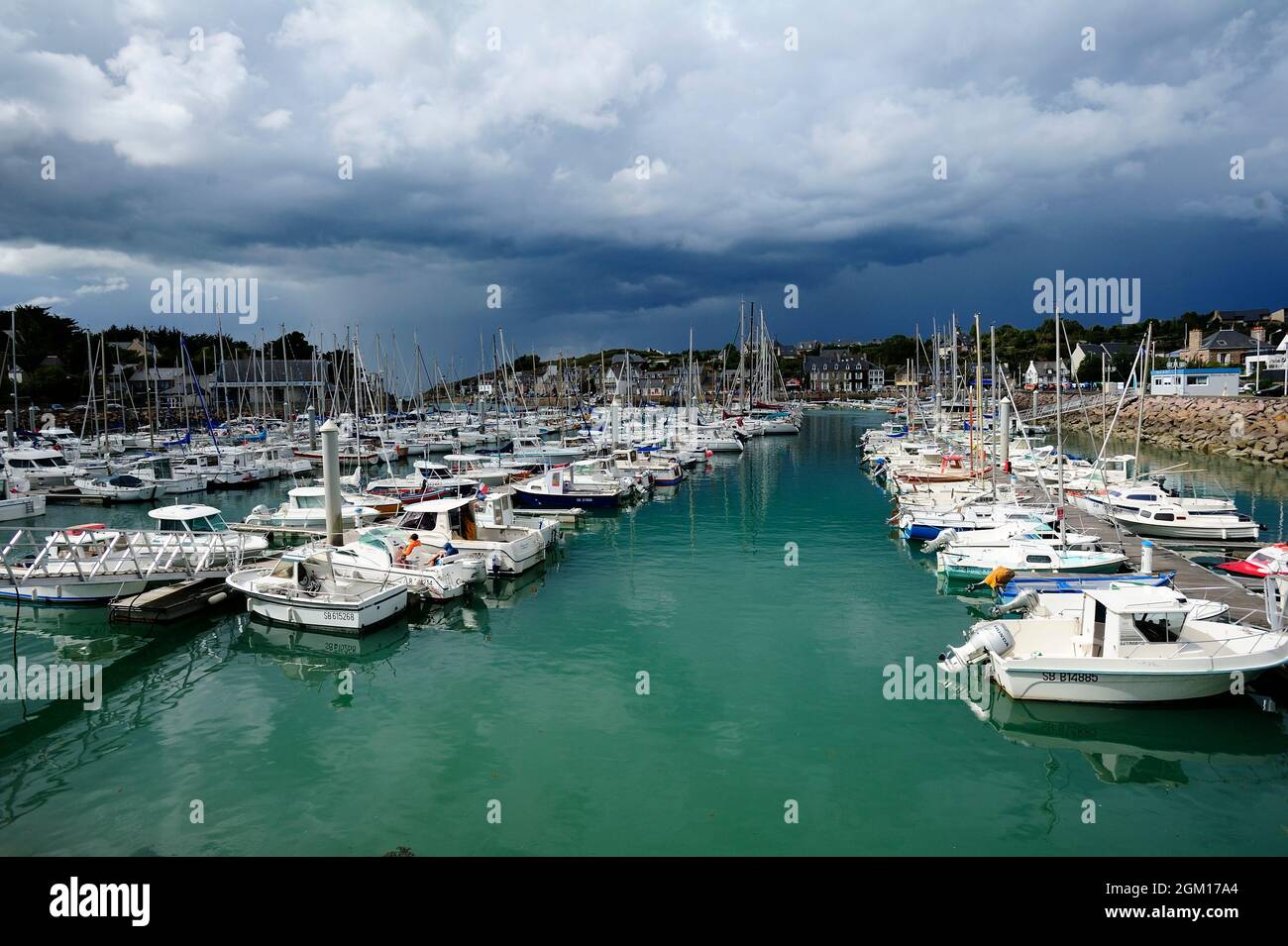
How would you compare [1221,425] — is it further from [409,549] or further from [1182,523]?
[409,549]

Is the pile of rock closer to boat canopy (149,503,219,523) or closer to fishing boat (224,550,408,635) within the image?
fishing boat (224,550,408,635)

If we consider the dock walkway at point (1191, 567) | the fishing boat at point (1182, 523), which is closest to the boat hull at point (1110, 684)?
the dock walkway at point (1191, 567)

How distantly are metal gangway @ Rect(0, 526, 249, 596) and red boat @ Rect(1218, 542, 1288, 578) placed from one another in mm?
34471

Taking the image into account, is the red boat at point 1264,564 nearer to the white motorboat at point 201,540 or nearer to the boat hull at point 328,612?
the boat hull at point 328,612

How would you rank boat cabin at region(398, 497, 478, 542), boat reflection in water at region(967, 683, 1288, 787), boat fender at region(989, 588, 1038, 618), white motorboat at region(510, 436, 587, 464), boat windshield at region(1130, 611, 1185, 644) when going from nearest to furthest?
boat reflection in water at region(967, 683, 1288, 787)
boat windshield at region(1130, 611, 1185, 644)
boat fender at region(989, 588, 1038, 618)
boat cabin at region(398, 497, 478, 542)
white motorboat at region(510, 436, 587, 464)

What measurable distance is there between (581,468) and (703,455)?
23156 mm

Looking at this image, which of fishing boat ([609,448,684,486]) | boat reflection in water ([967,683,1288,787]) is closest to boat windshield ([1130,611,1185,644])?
boat reflection in water ([967,683,1288,787])

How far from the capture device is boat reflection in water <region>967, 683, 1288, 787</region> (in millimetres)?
15375

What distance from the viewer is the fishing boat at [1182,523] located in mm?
33844

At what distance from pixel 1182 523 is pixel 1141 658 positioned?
21790 millimetres

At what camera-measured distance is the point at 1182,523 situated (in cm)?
3456

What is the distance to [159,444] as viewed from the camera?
74.6 meters
